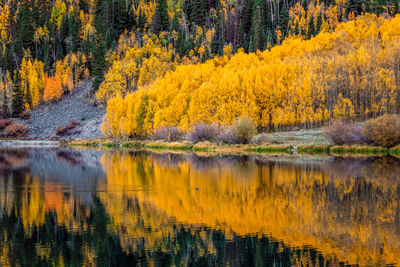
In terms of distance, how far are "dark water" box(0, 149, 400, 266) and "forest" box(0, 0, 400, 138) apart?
4258cm

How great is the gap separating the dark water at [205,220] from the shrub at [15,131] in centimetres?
7902

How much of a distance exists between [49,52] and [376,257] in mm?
140757

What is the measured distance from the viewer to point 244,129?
6216 centimetres

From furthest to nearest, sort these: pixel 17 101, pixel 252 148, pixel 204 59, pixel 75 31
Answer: pixel 75 31
pixel 17 101
pixel 204 59
pixel 252 148

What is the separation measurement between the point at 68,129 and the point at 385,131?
71.8 m

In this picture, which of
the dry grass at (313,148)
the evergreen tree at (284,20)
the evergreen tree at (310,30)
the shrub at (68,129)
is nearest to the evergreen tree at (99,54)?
the shrub at (68,129)

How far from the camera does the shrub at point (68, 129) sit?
100906mm

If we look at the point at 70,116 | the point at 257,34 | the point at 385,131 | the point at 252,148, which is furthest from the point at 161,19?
the point at 385,131

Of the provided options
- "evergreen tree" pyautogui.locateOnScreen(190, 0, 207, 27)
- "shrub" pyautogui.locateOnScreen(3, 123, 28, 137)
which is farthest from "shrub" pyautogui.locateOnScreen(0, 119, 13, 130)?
"evergreen tree" pyautogui.locateOnScreen(190, 0, 207, 27)

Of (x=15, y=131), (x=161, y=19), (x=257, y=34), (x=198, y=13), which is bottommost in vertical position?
(x=15, y=131)

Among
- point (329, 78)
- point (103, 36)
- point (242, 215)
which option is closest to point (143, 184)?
point (242, 215)

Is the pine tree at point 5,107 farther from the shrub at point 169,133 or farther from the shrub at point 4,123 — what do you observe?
the shrub at point 169,133

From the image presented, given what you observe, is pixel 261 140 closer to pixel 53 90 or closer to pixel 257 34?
pixel 257 34

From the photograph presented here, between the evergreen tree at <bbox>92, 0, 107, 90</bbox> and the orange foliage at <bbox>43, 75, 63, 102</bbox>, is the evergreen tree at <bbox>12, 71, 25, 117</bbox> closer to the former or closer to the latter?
the orange foliage at <bbox>43, 75, 63, 102</bbox>
